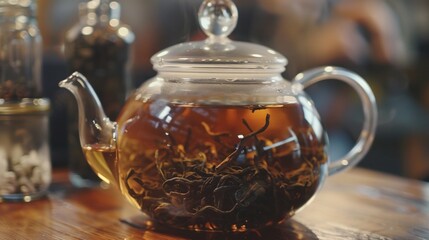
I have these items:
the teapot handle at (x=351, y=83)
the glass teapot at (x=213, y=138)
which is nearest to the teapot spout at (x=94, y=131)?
the glass teapot at (x=213, y=138)

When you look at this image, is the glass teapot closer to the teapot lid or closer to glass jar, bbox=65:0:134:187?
the teapot lid

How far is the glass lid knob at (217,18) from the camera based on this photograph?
72 cm

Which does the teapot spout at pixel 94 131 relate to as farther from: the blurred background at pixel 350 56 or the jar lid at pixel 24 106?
the blurred background at pixel 350 56

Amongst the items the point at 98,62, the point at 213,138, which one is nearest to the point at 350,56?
the point at 98,62

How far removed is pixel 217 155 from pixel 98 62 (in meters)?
0.38

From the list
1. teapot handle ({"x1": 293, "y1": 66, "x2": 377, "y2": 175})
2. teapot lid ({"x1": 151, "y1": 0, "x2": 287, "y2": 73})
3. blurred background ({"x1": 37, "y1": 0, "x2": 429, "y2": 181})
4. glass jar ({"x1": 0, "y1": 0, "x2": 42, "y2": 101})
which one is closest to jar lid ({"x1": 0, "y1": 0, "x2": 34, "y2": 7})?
glass jar ({"x1": 0, "y1": 0, "x2": 42, "y2": 101})

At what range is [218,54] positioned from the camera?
664mm

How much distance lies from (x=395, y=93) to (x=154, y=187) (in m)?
1.65

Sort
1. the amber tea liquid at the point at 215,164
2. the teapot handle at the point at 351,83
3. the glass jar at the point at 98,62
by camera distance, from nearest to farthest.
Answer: the amber tea liquid at the point at 215,164
the teapot handle at the point at 351,83
the glass jar at the point at 98,62

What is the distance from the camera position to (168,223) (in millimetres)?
686

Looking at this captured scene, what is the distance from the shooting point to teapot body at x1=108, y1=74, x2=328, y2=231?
2.06 ft

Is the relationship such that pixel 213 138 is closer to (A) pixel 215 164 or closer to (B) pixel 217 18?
(A) pixel 215 164

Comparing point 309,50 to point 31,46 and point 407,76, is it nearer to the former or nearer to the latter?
point 407,76

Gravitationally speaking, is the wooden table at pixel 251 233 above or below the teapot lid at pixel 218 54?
below
